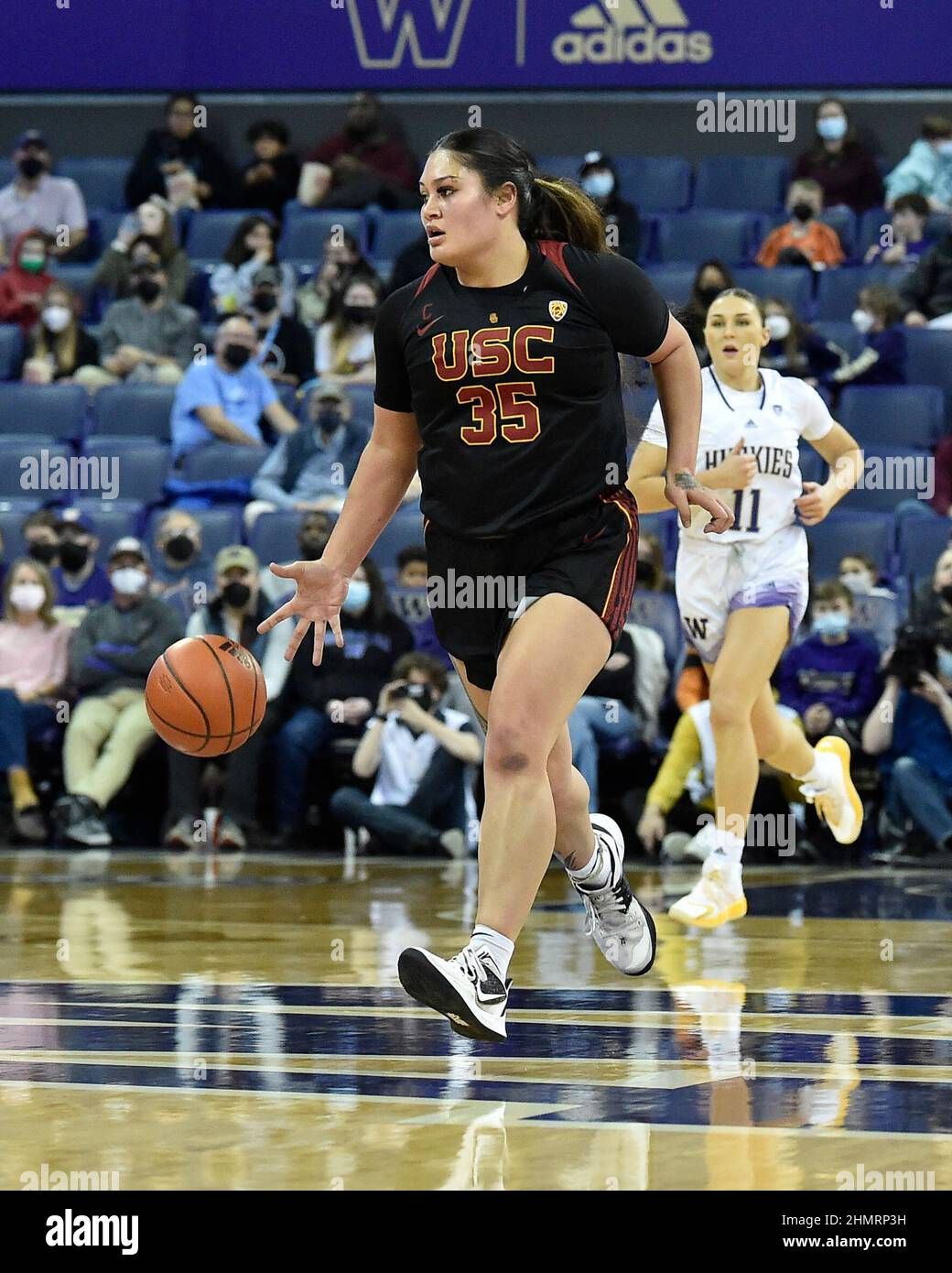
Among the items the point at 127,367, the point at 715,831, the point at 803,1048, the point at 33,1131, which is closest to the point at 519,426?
the point at 803,1048

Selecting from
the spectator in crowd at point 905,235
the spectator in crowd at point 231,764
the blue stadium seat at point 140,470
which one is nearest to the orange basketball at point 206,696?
the spectator in crowd at point 231,764

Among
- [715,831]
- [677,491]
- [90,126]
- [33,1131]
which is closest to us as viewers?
[33,1131]

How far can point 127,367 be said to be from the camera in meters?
14.5

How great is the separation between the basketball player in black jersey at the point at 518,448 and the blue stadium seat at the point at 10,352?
9.67 meters

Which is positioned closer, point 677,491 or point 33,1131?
point 33,1131

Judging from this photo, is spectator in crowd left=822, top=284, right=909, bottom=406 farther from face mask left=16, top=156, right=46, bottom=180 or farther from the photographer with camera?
face mask left=16, top=156, right=46, bottom=180

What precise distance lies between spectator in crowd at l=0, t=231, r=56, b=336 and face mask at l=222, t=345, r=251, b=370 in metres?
2.16

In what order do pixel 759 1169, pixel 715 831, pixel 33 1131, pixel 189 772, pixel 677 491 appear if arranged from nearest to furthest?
1. pixel 759 1169
2. pixel 33 1131
3. pixel 677 491
4. pixel 715 831
5. pixel 189 772

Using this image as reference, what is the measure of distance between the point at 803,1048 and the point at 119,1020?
175 centimetres

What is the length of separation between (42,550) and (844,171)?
6.19 m

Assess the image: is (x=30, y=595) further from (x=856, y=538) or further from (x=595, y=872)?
(x=595, y=872)

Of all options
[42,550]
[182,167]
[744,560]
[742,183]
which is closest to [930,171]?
[742,183]

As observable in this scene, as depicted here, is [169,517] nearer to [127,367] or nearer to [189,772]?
[189,772]

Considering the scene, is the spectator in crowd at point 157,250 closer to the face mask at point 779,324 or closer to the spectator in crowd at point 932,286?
the face mask at point 779,324
